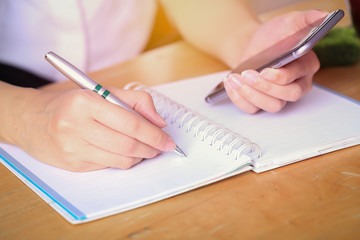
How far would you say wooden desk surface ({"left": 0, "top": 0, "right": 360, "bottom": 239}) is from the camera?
0.53m

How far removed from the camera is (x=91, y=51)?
123 centimetres

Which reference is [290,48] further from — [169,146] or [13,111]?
[13,111]

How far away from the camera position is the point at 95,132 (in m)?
0.62

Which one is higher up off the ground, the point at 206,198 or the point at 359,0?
the point at 359,0

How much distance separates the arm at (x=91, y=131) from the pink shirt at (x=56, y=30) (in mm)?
477

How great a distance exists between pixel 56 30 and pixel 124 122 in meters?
0.62

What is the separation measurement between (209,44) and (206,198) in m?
0.63

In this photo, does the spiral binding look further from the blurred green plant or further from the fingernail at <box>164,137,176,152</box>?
the blurred green plant

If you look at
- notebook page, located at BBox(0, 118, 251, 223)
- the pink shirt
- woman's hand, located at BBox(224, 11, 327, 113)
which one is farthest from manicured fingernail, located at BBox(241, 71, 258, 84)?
the pink shirt

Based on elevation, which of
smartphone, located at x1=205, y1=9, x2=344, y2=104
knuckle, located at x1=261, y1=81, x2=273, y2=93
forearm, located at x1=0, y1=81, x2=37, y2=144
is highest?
smartphone, located at x1=205, y1=9, x2=344, y2=104

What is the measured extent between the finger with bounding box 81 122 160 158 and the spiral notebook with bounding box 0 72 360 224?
0.04 m

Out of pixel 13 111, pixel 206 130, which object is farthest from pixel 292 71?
pixel 13 111

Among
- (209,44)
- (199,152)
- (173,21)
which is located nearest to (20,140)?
(199,152)

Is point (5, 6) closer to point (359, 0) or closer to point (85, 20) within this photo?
point (85, 20)
